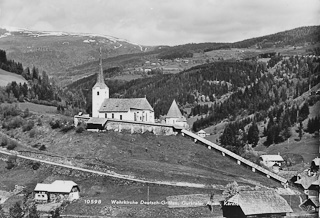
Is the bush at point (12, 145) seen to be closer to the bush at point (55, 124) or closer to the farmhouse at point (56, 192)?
the bush at point (55, 124)

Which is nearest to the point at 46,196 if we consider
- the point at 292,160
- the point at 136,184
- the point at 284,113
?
the point at 136,184

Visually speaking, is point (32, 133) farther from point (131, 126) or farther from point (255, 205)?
point (255, 205)

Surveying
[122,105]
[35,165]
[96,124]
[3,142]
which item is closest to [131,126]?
[96,124]

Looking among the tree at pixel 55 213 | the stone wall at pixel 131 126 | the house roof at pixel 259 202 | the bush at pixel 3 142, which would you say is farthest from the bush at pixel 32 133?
the house roof at pixel 259 202

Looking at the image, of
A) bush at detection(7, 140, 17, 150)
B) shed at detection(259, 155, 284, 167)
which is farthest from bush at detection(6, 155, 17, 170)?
shed at detection(259, 155, 284, 167)

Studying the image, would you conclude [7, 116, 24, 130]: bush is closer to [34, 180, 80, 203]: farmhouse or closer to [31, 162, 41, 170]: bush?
[31, 162, 41, 170]: bush

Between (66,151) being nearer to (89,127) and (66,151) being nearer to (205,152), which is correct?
(89,127)
